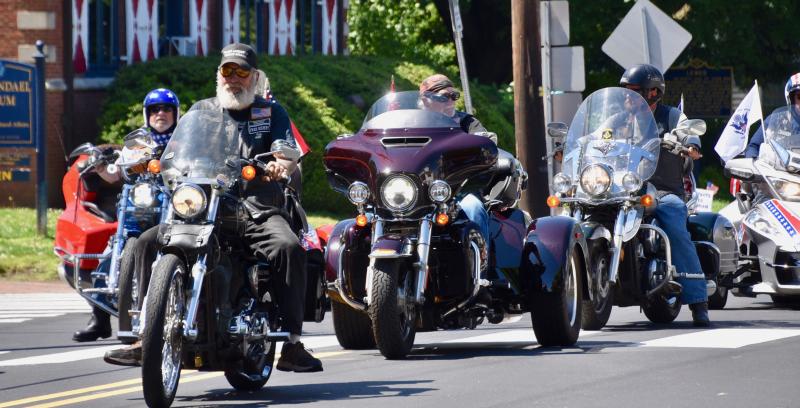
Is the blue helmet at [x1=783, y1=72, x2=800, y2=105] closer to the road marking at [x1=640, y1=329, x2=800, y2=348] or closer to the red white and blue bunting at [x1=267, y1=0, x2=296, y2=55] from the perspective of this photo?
the road marking at [x1=640, y1=329, x2=800, y2=348]

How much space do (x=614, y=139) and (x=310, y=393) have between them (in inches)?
162

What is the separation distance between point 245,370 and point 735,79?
27963mm

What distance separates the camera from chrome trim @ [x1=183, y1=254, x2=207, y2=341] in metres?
8.09

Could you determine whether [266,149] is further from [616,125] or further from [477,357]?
[616,125]

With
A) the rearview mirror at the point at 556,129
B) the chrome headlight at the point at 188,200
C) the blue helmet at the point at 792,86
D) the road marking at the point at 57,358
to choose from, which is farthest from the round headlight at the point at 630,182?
the chrome headlight at the point at 188,200

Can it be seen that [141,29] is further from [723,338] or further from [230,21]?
[723,338]

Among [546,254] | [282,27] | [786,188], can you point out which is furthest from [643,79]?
[282,27]

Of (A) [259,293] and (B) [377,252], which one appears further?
(B) [377,252]

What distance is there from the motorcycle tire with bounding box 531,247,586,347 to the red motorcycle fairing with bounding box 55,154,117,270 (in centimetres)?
343

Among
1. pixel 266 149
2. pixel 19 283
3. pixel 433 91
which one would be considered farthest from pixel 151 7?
pixel 266 149

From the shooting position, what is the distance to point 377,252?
986 centimetres

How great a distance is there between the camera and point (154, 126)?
12438 millimetres

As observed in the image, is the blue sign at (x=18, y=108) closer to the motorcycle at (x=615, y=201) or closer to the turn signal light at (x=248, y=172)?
the motorcycle at (x=615, y=201)

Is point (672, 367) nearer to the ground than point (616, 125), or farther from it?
nearer to the ground
